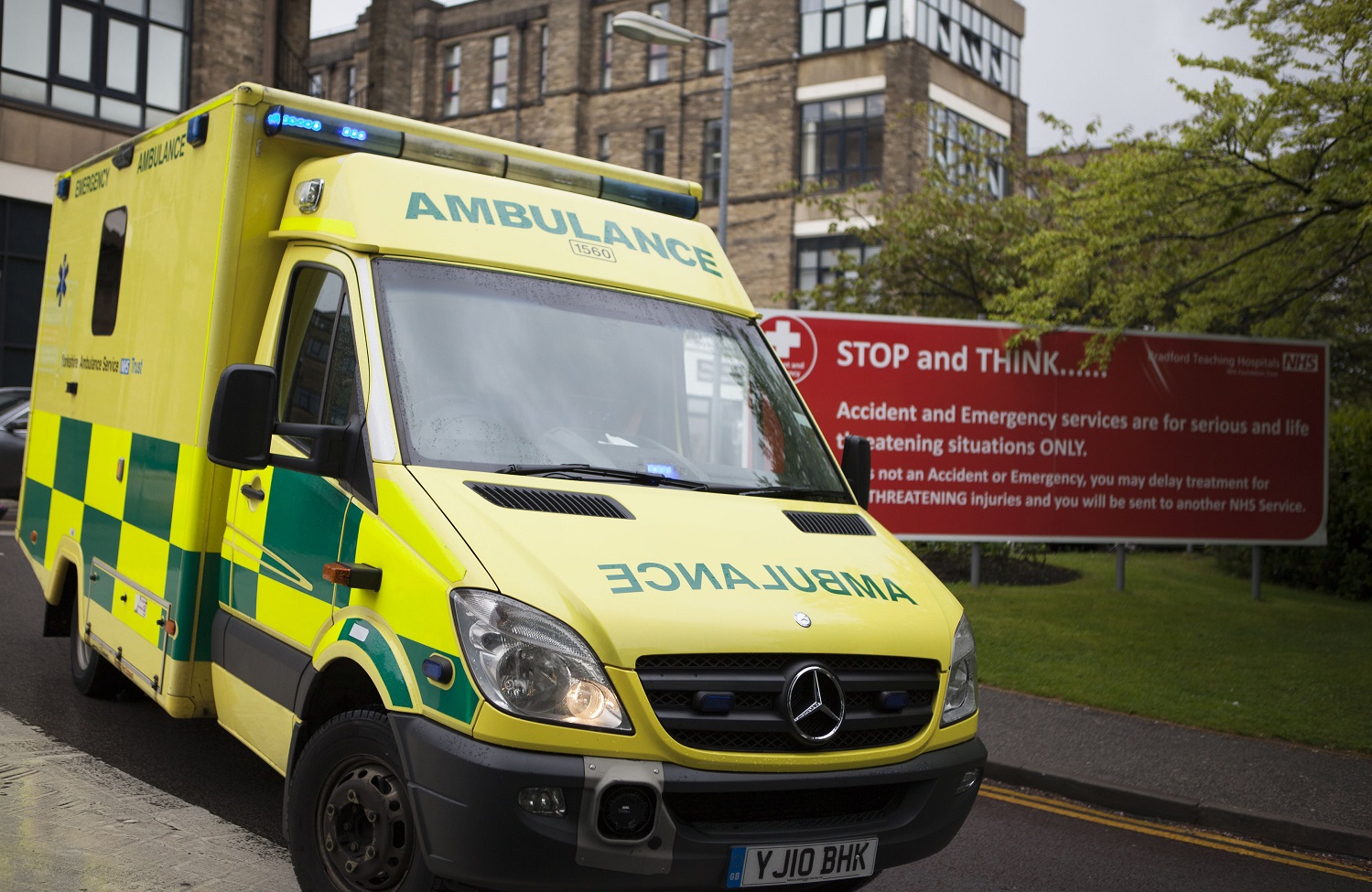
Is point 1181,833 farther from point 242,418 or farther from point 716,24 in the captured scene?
point 716,24

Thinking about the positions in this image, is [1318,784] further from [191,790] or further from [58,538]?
[58,538]

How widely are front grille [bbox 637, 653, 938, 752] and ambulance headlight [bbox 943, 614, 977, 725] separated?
0.73 feet

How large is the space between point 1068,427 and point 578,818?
10429mm

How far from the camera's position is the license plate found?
3576mm

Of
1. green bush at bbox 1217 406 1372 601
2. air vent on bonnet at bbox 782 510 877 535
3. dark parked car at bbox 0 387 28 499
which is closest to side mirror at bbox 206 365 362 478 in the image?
air vent on bonnet at bbox 782 510 877 535

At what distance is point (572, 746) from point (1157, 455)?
1100cm

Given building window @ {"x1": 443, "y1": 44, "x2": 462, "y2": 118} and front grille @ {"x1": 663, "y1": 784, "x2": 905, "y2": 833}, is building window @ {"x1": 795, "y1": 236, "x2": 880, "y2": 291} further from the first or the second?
front grille @ {"x1": 663, "y1": 784, "x2": 905, "y2": 833}

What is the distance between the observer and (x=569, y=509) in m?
3.98

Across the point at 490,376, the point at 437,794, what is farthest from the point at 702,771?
the point at 490,376

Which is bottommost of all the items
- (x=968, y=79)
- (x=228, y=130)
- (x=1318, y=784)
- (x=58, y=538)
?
(x=1318, y=784)

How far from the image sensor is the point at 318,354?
4.71 m

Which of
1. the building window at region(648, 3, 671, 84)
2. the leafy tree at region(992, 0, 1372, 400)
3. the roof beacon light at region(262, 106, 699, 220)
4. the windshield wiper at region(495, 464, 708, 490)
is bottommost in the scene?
the windshield wiper at region(495, 464, 708, 490)

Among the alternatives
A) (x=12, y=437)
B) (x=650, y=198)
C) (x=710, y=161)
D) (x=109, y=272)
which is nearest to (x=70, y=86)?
(x=12, y=437)

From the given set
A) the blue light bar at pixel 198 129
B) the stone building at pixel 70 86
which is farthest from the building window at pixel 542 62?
the blue light bar at pixel 198 129
